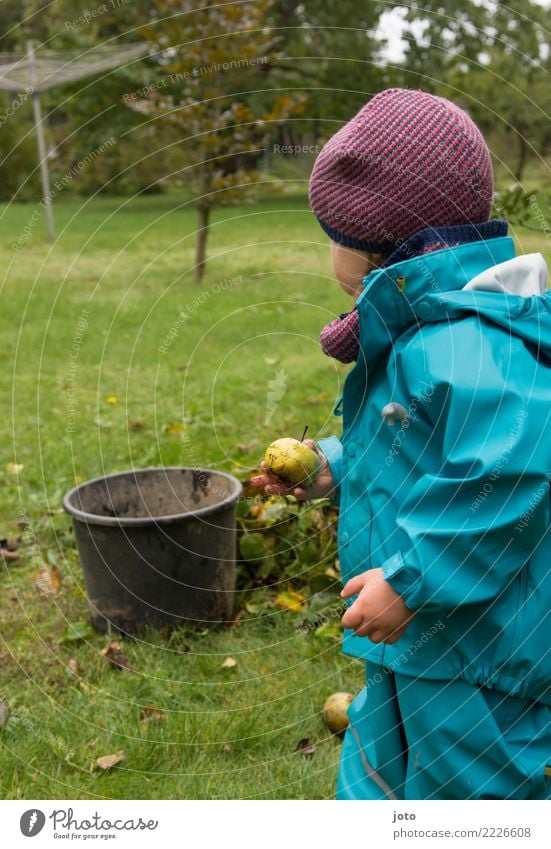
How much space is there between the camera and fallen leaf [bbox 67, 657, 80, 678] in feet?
9.18

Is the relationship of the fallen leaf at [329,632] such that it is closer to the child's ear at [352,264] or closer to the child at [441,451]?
the child at [441,451]

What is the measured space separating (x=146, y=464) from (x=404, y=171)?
8.83ft

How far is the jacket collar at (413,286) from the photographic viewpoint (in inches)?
63.0

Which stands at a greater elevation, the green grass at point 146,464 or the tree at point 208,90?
the tree at point 208,90

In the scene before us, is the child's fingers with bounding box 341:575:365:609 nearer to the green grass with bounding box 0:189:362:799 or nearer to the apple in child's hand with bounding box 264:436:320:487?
the apple in child's hand with bounding box 264:436:320:487

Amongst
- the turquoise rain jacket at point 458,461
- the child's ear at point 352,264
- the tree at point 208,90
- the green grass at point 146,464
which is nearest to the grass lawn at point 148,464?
the green grass at point 146,464

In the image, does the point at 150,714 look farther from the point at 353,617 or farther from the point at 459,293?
the point at 459,293

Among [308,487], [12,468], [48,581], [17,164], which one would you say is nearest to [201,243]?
[12,468]

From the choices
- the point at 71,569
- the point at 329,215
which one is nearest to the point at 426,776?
the point at 329,215

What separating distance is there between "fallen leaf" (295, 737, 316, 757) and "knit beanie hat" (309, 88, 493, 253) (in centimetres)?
136

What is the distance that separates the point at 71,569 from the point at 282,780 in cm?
137

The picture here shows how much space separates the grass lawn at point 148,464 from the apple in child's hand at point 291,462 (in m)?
0.32

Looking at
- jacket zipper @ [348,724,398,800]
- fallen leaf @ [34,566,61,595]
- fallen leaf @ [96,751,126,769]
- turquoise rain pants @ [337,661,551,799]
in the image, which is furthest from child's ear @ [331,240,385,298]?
fallen leaf @ [34,566,61,595]
